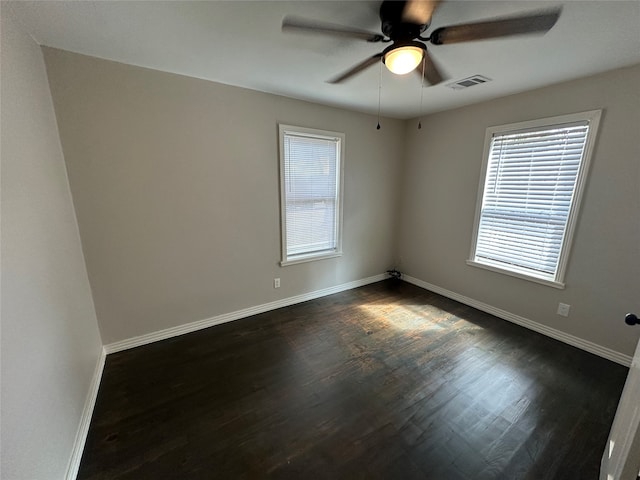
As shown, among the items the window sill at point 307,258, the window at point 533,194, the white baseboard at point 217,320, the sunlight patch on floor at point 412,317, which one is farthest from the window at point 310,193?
the window at point 533,194

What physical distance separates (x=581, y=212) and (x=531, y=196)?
41 centimetres

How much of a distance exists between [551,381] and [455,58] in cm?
259

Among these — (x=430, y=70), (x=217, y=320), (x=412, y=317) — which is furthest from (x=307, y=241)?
(x=430, y=70)

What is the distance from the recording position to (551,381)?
198 centimetres

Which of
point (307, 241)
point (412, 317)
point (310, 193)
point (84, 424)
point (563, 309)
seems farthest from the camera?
point (307, 241)

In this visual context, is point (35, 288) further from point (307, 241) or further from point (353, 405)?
point (307, 241)

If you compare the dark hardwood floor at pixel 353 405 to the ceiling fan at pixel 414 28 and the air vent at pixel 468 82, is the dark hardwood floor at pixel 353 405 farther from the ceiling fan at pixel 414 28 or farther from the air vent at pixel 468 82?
the air vent at pixel 468 82

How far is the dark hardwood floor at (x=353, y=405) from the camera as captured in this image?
1.39 m

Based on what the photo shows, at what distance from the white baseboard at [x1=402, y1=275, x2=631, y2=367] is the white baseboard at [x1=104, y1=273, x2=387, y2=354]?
126cm

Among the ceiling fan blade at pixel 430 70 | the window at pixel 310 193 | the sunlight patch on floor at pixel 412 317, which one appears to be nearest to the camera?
the ceiling fan blade at pixel 430 70

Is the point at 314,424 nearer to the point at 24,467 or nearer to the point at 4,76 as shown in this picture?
the point at 24,467

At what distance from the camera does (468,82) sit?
2.31 m

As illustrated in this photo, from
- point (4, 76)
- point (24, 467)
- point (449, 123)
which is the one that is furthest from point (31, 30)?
point (449, 123)

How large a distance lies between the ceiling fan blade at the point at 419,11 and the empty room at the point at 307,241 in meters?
0.01
